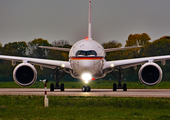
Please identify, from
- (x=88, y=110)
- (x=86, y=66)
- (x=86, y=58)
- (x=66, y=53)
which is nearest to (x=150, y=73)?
(x=86, y=66)

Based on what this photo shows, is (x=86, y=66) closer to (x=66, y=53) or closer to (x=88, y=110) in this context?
(x=88, y=110)

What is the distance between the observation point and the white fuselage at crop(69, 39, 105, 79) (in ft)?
93.2

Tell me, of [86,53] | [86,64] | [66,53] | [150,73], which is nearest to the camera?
[86,64]

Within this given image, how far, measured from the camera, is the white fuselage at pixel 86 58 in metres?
28.4

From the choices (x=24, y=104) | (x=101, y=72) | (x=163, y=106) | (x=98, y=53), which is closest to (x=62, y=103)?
(x=24, y=104)

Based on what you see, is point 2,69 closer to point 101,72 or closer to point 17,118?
point 101,72

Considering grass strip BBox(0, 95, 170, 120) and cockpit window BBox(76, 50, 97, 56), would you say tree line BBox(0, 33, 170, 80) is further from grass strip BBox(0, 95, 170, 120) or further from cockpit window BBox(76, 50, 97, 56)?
grass strip BBox(0, 95, 170, 120)

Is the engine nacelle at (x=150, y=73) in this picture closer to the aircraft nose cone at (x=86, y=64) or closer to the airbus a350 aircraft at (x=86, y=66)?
the airbus a350 aircraft at (x=86, y=66)

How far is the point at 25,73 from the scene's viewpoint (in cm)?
3014

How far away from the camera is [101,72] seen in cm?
3138

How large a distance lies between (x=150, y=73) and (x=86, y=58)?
550 centimetres

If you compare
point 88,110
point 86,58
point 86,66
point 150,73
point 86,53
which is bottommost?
point 88,110

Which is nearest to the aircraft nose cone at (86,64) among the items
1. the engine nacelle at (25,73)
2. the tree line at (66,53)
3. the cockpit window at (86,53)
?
the cockpit window at (86,53)

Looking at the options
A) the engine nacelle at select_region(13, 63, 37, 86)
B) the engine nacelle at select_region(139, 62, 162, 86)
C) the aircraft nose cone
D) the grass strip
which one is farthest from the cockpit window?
the grass strip
